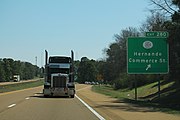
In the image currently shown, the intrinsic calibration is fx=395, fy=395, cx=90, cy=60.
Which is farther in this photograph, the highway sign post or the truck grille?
the truck grille

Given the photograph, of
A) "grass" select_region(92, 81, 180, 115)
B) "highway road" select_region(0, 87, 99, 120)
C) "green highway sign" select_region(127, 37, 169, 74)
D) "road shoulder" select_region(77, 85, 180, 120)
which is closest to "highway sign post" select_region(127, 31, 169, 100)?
"green highway sign" select_region(127, 37, 169, 74)

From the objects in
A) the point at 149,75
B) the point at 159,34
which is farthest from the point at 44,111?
the point at 149,75

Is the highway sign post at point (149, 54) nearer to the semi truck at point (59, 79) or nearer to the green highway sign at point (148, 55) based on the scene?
the green highway sign at point (148, 55)

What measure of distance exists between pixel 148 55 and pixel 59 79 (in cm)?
993

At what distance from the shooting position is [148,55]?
33531 mm

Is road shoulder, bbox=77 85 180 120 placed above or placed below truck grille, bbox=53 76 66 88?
below

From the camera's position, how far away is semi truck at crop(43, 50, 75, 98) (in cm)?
3903

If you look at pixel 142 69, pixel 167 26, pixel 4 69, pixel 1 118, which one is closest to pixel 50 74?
pixel 142 69

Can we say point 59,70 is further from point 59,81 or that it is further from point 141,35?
point 141,35

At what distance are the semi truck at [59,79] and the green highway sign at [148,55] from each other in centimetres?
757

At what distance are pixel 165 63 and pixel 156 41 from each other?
1991mm

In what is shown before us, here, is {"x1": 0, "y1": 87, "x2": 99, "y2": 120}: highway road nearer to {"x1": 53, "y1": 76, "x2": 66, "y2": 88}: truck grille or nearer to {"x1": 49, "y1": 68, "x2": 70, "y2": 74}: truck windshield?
{"x1": 53, "y1": 76, "x2": 66, "y2": 88}: truck grille

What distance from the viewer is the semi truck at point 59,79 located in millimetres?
39031

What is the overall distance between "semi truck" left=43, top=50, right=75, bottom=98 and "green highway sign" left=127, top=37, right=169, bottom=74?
757 cm
